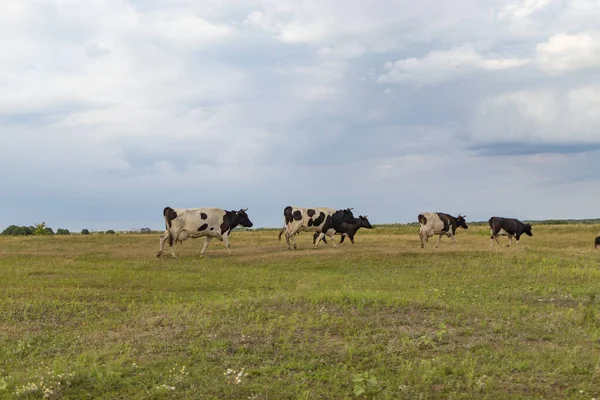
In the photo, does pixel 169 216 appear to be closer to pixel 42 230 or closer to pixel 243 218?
pixel 243 218

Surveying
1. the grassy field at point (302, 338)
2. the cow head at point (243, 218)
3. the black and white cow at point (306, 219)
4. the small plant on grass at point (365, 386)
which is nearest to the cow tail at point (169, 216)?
the cow head at point (243, 218)

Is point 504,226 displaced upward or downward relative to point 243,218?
downward

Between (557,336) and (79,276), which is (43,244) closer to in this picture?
(79,276)

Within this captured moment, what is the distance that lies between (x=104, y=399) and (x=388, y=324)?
5415 millimetres

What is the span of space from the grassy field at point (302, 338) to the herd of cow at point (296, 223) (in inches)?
320

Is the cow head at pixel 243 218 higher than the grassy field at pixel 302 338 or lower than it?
higher

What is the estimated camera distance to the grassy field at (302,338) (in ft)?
24.8

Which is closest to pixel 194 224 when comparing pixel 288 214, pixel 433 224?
pixel 288 214

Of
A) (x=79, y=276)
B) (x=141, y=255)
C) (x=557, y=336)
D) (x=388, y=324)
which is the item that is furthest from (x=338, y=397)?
(x=141, y=255)

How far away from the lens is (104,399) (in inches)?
289

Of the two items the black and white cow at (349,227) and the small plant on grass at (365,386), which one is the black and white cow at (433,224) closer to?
the black and white cow at (349,227)

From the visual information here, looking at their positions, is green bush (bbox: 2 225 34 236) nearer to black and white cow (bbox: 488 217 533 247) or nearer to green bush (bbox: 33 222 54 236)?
green bush (bbox: 33 222 54 236)

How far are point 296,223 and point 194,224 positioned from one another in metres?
6.05

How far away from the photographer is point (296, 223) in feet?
101
